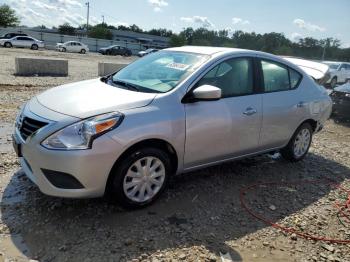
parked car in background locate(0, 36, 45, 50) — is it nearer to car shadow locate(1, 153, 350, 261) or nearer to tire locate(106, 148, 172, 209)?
car shadow locate(1, 153, 350, 261)

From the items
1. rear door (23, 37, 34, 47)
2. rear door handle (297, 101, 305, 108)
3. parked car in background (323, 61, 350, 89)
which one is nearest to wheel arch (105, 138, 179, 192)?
rear door handle (297, 101, 305, 108)

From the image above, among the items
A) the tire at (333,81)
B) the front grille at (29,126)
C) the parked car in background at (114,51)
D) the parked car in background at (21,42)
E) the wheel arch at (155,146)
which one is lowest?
the parked car in background at (114,51)

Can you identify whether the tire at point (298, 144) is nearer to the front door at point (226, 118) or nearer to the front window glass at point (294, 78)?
the front window glass at point (294, 78)

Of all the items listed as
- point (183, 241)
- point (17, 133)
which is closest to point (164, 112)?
point (183, 241)

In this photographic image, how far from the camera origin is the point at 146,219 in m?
3.86

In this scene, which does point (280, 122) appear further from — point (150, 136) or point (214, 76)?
point (150, 136)

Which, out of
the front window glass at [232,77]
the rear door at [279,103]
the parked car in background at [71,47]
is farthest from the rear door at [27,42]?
the front window glass at [232,77]

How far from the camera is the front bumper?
3.40 meters

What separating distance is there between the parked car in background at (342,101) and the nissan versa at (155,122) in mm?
5823

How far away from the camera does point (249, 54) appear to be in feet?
16.4

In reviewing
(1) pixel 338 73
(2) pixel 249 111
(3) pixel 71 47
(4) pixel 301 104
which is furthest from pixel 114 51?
(2) pixel 249 111

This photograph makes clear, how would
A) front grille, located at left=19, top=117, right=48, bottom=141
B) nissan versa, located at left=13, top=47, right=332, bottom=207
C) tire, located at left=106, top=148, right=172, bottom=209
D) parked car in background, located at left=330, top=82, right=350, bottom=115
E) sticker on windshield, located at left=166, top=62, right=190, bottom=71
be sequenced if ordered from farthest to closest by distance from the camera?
parked car in background, located at left=330, top=82, right=350, bottom=115
sticker on windshield, located at left=166, top=62, right=190, bottom=71
tire, located at left=106, top=148, right=172, bottom=209
front grille, located at left=19, top=117, right=48, bottom=141
nissan versa, located at left=13, top=47, right=332, bottom=207

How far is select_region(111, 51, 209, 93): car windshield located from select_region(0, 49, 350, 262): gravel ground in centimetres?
130

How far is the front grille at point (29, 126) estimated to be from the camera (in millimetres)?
3612
